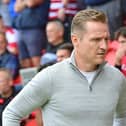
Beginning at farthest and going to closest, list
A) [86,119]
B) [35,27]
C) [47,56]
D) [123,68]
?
[35,27]
[47,56]
[123,68]
[86,119]

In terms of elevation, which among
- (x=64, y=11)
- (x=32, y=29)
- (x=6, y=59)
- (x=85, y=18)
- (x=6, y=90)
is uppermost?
(x=85, y=18)

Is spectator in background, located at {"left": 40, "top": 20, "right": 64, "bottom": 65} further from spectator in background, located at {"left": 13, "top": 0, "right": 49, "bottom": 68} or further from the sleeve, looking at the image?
the sleeve

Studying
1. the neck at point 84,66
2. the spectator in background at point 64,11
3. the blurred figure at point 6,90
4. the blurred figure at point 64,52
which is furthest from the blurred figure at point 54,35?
the neck at point 84,66

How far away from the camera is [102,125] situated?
109 inches

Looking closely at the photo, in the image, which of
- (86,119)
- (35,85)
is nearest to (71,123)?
(86,119)

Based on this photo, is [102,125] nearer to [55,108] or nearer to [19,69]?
[55,108]

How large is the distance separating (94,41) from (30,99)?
0.45m

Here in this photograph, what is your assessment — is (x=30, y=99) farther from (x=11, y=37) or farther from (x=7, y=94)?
(x=11, y=37)

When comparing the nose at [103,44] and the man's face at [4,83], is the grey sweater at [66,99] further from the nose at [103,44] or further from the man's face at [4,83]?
the man's face at [4,83]

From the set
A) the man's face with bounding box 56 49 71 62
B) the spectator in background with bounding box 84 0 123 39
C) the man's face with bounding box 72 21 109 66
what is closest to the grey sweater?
the man's face with bounding box 72 21 109 66

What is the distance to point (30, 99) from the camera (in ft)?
9.05

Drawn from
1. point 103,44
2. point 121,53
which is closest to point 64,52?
point 121,53

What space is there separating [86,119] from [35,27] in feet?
14.0

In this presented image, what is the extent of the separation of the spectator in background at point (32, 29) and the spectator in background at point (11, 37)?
24 cm
